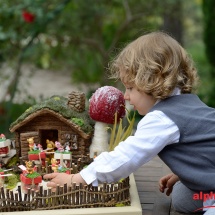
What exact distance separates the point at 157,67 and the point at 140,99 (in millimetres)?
165

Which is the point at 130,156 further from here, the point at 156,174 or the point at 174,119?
the point at 156,174

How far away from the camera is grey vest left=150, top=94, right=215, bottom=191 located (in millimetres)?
2021

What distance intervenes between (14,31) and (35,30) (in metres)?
0.46

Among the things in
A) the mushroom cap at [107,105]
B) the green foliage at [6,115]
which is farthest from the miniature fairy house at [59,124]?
the green foliage at [6,115]

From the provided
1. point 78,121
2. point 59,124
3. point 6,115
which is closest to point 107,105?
point 78,121

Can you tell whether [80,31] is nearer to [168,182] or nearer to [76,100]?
[76,100]

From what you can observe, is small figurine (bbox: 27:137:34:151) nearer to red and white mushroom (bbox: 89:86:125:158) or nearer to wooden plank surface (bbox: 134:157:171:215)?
red and white mushroom (bbox: 89:86:125:158)

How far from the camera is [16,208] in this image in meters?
2.08

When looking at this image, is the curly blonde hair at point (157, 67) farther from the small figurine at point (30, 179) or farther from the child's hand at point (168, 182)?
the small figurine at point (30, 179)

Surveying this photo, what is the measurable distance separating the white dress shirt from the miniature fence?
0.38 feet

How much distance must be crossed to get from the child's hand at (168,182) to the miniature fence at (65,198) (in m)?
0.37

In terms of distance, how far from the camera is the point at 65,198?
6.87 ft

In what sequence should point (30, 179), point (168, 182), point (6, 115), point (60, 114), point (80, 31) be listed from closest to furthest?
point (30, 179)
point (168, 182)
point (60, 114)
point (6, 115)
point (80, 31)

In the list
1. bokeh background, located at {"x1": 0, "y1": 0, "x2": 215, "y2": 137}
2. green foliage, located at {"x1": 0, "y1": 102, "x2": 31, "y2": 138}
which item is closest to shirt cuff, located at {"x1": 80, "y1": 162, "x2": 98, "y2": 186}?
green foliage, located at {"x1": 0, "y1": 102, "x2": 31, "y2": 138}
